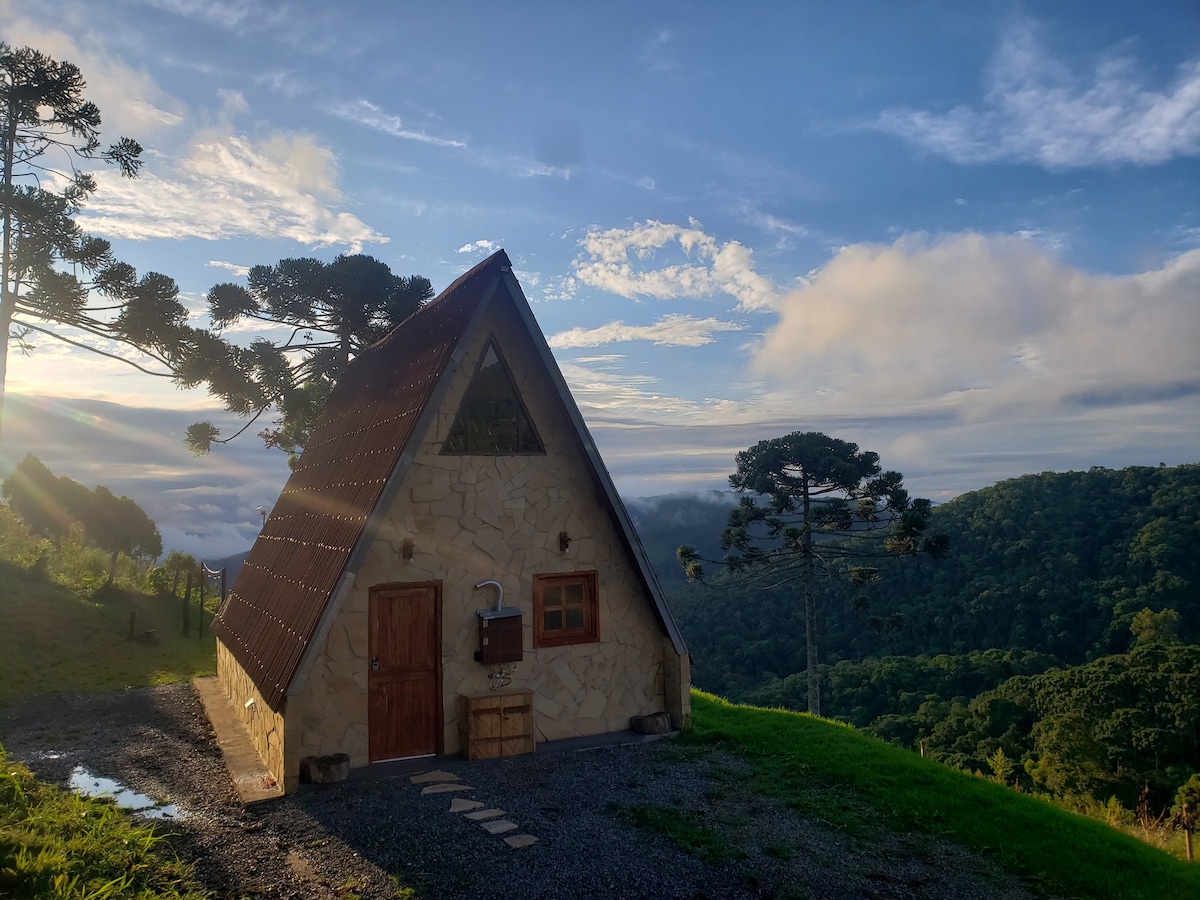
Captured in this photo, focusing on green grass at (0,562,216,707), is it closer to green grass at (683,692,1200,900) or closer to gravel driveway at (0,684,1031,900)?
gravel driveway at (0,684,1031,900)

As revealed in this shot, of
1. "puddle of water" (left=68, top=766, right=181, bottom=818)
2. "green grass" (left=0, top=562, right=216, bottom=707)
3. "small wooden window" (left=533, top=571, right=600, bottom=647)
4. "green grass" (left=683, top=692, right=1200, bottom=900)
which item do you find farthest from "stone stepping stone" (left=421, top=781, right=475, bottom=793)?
"green grass" (left=0, top=562, right=216, bottom=707)

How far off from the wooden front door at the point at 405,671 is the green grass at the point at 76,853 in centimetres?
272

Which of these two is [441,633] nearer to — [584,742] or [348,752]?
[348,752]

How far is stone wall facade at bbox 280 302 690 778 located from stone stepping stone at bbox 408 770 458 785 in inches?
25.9

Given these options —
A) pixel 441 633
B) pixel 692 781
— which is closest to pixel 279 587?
pixel 441 633

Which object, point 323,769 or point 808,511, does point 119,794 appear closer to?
point 323,769

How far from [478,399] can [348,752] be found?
15.7 ft

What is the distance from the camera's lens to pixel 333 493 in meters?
10.7

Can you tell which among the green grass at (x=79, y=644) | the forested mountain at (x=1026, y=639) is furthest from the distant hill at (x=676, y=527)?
the green grass at (x=79, y=644)

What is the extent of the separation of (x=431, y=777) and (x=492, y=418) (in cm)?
464

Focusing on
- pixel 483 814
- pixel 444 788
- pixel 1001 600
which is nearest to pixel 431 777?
pixel 444 788

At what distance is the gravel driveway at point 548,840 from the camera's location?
620cm

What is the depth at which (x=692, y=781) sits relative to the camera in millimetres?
8945

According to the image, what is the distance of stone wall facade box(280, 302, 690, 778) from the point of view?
916 centimetres
